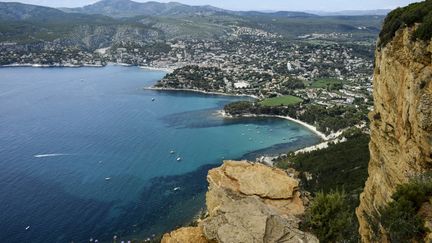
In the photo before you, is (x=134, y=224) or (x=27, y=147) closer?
(x=134, y=224)

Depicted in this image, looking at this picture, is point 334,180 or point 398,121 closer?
point 398,121

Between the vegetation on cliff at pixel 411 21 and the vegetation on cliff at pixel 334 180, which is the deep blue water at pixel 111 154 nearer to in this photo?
the vegetation on cliff at pixel 334 180

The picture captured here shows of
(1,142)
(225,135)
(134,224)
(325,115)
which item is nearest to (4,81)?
(1,142)

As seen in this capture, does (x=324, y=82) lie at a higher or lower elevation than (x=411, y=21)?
lower

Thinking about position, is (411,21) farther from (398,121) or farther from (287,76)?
(287,76)

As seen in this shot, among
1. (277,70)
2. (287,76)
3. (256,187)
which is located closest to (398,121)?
(256,187)

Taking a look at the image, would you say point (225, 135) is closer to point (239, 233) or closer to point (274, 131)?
point (274, 131)

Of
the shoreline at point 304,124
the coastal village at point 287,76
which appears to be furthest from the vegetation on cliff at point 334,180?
the coastal village at point 287,76
